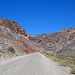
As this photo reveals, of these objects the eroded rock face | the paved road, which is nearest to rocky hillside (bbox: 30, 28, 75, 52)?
the eroded rock face

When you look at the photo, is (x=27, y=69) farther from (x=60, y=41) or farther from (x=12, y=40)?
(x=60, y=41)

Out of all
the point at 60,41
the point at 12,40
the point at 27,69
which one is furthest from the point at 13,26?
Result: the point at 27,69

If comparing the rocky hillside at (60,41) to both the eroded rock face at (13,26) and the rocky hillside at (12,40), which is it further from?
the eroded rock face at (13,26)

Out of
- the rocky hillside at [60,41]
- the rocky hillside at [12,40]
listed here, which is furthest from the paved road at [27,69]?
the rocky hillside at [60,41]

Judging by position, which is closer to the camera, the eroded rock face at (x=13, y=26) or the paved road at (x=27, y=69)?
the paved road at (x=27, y=69)

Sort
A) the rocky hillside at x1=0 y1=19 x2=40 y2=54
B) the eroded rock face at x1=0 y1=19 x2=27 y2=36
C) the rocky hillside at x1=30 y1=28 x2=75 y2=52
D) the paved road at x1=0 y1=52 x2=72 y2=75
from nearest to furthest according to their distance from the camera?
the paved road at x1=0 y1=52 x2=72 y2=75 < the rocky hillside at x1=0 y1=19 x2=40 y2=54 < the eroded rock face at x1=0 y1=19 x2=27 y2=36 < the rocky hillside at x1=30 y1=28 x2=75 y2=52

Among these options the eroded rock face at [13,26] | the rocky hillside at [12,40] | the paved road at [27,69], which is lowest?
the paved road at [27,69]

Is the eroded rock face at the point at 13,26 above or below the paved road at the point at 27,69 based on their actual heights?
above

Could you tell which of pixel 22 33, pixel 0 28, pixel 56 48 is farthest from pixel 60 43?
pixel 0 28

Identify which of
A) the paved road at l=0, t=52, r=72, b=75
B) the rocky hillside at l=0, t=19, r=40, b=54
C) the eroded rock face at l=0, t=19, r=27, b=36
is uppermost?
the eroded rock face at l=0, t=19, r=27, b=36

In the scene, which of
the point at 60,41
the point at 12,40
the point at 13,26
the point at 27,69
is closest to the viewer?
the point at 27,69

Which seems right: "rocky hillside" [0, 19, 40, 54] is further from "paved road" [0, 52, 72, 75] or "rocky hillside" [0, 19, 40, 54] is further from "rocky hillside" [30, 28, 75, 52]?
"rocky hillside" [30, 28, 75, 52]

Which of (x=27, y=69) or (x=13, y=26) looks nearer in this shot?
(x=27, y=69)

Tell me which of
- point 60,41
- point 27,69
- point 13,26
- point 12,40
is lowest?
point 27,69
